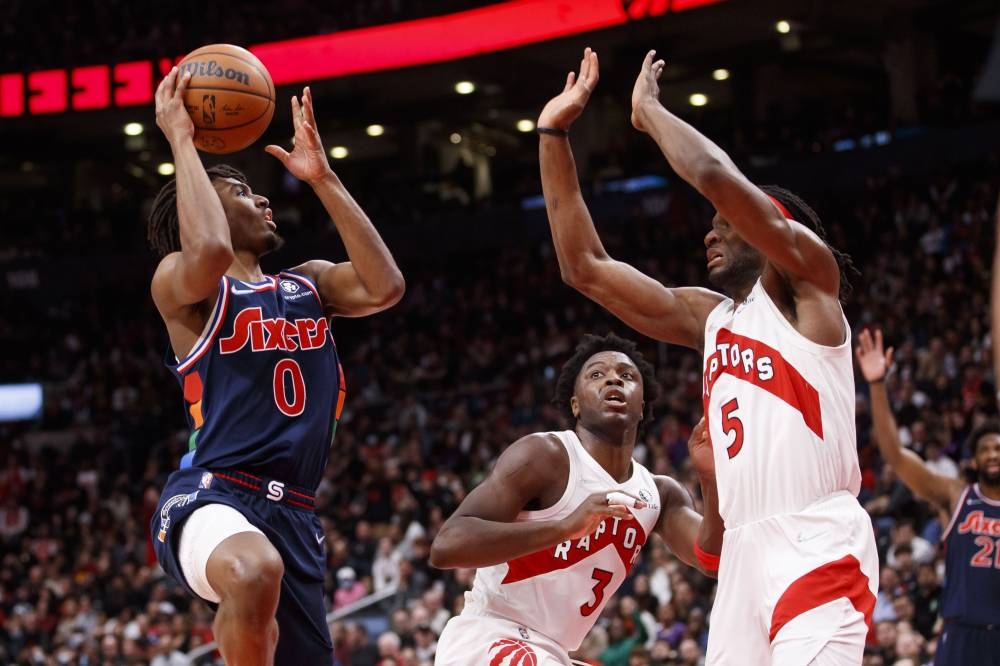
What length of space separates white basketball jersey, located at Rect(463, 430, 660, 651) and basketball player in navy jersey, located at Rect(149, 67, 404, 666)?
71 cm

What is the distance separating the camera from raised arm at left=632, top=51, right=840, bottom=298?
421 cm

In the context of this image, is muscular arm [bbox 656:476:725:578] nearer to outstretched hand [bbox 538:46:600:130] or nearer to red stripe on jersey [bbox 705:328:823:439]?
red stripe on jersey [bbox 705:328:823:439]

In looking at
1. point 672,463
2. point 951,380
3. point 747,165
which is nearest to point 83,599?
point 672,463

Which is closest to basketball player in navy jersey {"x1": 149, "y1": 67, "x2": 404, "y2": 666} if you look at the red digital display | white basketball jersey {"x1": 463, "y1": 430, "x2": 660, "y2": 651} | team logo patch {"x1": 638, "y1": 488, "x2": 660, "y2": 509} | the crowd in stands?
white basketball jersey {"x1": 463, "y1": 430, "x2": 660, "y2": 651}

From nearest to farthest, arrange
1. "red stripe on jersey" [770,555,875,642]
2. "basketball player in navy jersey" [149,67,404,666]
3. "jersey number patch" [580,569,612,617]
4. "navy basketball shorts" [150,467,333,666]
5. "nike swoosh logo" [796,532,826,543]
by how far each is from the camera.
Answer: "red stripe on jersey" [770,555,875,642], "nike swoosh logo" [796,532,826,543], "basketball player in navy jersey" [149,67,404,666], "navy basketball shorts" [150,467,333,666], "jersey number patch" [580,569,612,617]

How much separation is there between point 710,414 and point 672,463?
10159 millimetres

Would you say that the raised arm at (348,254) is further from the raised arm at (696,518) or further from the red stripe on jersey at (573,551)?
the raised arm at (696,518)

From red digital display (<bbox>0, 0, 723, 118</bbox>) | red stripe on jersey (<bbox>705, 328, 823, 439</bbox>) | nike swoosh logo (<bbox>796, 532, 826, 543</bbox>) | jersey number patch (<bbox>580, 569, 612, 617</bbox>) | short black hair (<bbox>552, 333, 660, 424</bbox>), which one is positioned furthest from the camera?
red digital display (<bbox>0, 0, 723, 118</bbox>)

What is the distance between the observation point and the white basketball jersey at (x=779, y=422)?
427 centimetres

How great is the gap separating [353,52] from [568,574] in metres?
18.9

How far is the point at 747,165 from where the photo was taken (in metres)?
22.2

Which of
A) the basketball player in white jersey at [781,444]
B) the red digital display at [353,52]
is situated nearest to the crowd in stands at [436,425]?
the red digital display at [353,52]

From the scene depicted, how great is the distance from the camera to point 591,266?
197 inches

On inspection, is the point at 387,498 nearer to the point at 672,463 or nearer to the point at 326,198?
the point at 672,463
